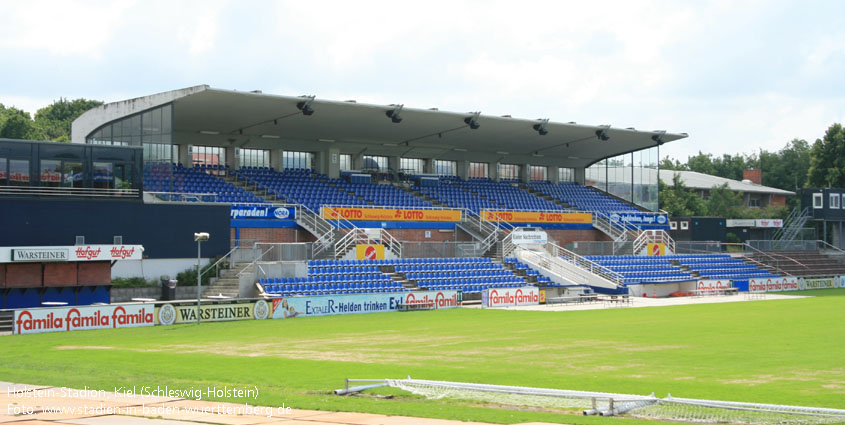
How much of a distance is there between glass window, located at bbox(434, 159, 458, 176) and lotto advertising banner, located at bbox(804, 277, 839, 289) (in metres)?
27.0

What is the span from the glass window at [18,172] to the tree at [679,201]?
258ft

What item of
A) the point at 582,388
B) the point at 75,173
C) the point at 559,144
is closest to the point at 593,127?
the point at 559,144

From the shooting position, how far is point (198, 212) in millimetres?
43906

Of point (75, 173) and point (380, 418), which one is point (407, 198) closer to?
point (75, 173)

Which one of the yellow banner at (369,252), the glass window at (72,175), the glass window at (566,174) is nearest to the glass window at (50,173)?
→ the glass window at (72,175)

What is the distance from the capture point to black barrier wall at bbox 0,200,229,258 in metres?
38.5

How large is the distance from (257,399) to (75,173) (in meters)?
28.1

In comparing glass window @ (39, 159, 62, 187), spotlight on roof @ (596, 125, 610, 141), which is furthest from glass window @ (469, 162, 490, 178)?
glass window @ (39, 159, 62, 187)

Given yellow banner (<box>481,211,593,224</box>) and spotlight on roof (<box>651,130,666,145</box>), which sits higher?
spotlight on roof (<box>651,130,666,145</box>)

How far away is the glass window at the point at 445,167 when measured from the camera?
7100cm

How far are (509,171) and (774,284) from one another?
23.5 metres

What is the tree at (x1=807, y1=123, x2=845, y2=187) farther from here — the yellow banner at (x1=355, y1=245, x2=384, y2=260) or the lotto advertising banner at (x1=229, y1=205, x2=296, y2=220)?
the lotto advertising banner at (x1=229, y1=205, x2=296, y2=220)

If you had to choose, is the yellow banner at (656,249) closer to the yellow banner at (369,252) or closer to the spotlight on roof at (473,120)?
the spotlight on roof at (473,120)

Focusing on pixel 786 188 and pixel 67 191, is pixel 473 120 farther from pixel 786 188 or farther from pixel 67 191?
pixel 786 188
